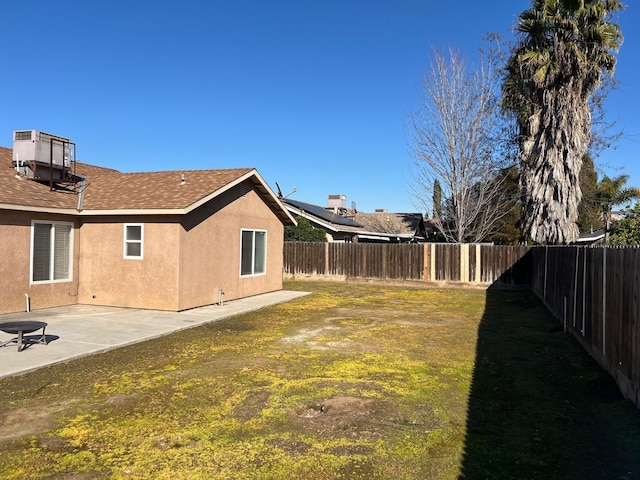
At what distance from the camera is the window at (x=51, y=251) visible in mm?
11502

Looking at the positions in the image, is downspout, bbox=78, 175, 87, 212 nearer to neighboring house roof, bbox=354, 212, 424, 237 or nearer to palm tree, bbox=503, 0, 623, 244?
palm tree, bbox=503, 0, 623, 244

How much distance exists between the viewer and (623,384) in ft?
18.5

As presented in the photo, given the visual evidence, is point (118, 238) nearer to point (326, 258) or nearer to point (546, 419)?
point (546, 419)

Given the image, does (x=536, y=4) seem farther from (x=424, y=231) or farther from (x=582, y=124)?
(x=424, y=231)

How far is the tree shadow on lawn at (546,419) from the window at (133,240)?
8879mm

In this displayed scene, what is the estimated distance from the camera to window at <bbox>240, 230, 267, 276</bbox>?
14.9 metres

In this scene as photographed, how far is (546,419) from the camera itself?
5047 mm

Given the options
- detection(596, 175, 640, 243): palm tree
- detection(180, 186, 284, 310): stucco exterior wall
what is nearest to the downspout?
detection(180, 186, 284, 310): stucco exterior wall

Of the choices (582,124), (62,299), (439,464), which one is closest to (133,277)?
(62,299)

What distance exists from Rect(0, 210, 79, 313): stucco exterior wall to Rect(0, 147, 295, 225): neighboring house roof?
402mm

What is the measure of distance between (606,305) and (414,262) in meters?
14.6

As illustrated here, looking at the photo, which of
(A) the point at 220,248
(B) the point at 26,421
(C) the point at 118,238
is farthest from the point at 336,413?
(C) the point at 118,238

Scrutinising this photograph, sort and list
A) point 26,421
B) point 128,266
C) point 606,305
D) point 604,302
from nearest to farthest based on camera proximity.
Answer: point 26,421
point 606,305
point 604,302
point 128,266

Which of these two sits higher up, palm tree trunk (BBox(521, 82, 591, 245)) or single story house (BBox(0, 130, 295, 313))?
palm tree trunk (BBox(521, 82, 591, 245))
